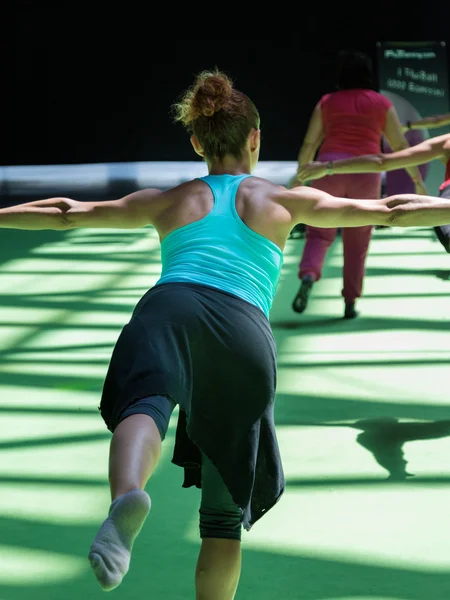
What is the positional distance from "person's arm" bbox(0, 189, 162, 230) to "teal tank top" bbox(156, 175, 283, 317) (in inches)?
4.6

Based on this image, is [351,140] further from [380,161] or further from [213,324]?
[213,324]

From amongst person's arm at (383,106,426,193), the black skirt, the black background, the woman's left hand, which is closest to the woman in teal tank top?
the black skirt

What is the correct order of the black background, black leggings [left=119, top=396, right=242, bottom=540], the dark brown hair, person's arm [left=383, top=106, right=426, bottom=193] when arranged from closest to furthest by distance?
black leggings [left=119, top=396, right=242, bottom=540] → the dark brown hair → person's arm [left=383, top=106, right=426, bottom=193] → the black background

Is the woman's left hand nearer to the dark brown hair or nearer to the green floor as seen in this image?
the green floor

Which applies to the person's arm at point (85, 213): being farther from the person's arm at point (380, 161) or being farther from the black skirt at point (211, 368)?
the person's arm at point (380, 161)

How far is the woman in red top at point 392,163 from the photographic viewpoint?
13.0 ft

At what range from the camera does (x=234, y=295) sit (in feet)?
7.72

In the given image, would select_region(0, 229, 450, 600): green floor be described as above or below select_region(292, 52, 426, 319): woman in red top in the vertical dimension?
below

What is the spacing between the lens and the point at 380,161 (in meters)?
4.18

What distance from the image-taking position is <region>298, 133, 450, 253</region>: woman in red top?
3959mm

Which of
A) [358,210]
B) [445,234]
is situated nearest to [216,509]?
[358,210]

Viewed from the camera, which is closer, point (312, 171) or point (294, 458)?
point (312, 171)

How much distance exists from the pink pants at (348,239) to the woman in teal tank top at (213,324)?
3.70 metres

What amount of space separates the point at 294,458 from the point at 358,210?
1.74 m
